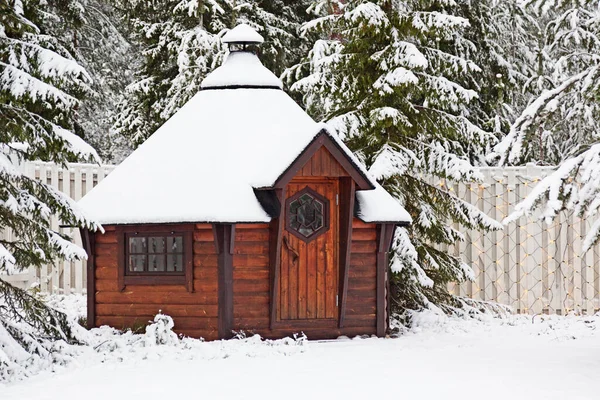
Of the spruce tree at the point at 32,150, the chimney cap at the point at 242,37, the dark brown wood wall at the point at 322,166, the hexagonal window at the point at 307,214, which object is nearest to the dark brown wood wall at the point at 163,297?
the hexagonal window at the point at 307,214

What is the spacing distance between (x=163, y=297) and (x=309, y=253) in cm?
182

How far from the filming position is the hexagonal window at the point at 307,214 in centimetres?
1262

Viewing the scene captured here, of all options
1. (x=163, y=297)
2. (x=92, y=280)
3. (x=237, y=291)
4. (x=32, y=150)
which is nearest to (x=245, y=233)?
(x=237, y=291)

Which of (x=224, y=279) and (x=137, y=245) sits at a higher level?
(x=137, y=245)

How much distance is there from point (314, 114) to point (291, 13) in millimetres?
2682

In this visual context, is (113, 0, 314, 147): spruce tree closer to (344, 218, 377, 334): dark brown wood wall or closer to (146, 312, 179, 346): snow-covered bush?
(344, 218, 377, 334): dark brown wood wall

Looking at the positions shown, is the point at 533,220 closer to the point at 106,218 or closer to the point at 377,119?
the point at 377,119

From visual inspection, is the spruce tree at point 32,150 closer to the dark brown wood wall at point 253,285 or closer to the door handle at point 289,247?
the dark brown wood wall at point 253,285

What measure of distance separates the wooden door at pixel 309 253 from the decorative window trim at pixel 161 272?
110 centimetres

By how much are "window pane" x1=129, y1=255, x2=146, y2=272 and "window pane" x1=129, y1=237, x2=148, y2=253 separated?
0.07 m

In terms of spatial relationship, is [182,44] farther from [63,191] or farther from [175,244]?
[175,244]

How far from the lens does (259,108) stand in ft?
44.9

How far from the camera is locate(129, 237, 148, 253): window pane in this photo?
1290 centimetres

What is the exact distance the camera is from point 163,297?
12711 millimetres
